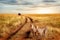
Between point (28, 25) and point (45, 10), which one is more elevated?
point (45, 10)

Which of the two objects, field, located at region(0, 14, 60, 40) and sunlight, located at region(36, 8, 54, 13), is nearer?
field, located at region(0, 14, 60, 40)

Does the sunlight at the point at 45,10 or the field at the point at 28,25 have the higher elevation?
the sunlight at the point at 45,10

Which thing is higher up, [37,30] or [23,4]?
[23,4]

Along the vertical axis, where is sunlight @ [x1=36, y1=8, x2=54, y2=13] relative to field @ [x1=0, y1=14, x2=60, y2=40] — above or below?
above

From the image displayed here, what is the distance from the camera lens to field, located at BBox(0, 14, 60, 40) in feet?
5.08

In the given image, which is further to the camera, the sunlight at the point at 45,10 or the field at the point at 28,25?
the sunlight at the point at 45,10

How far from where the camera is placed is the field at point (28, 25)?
155 centimetres

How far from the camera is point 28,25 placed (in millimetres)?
1655

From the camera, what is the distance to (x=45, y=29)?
1.61 metres

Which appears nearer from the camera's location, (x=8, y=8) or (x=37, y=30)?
(x=37, y=30)

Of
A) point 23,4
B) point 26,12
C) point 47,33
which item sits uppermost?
point 23,4

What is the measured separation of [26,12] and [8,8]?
0.27m

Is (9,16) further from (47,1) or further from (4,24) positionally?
(47,1)

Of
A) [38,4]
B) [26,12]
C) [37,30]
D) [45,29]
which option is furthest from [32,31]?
[38,4]
